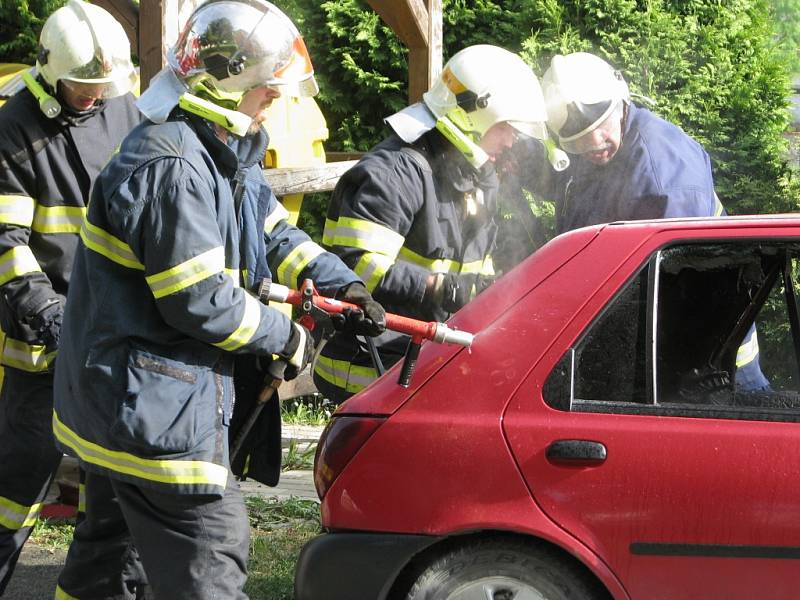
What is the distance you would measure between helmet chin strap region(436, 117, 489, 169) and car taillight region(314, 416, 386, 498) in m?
1.28

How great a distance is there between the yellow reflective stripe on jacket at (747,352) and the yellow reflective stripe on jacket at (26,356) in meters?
2.27

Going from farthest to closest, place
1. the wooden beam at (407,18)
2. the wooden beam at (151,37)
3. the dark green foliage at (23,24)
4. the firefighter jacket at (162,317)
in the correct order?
the dark green foliage at (23,24) < the wooden beam at (407,18) < the wooden beam at (151,37) < the firefighter jacket at (162,317)

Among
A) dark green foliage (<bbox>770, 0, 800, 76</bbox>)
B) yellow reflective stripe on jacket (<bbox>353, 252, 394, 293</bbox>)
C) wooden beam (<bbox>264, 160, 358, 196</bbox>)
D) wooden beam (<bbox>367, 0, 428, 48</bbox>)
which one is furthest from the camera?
dark green foliage (<bbox>770, 0, 800, 76</bbox>)

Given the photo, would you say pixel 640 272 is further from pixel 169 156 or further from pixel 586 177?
pixel 586 177

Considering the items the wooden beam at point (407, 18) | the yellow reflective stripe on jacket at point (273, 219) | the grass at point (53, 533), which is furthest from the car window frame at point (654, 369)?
the wooden beam at point (407, 18)

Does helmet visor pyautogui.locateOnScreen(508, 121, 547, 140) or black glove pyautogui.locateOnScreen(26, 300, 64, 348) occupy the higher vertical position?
helmet visor pyautogui.locateOnScreen(508, 121, 547, 140)

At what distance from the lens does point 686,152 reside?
4.12 metres

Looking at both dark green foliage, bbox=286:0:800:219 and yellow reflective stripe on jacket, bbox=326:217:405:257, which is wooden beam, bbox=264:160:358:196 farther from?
yellow reflective stripe on jacket, bbox=326:217:405:257

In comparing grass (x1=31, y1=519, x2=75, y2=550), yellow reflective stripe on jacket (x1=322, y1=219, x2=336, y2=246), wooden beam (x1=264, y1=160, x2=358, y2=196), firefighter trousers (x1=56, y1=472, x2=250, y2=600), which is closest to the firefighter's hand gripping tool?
firefighter trousers (x1=56, y1=472, x2=250, y2=600)

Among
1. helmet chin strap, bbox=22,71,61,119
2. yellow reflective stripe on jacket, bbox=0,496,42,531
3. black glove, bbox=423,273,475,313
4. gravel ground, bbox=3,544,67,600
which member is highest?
helmet chin strap, bbox=22,71,61,119

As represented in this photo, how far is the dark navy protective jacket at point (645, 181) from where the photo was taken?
3975mm

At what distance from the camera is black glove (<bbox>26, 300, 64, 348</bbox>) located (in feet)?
12.9

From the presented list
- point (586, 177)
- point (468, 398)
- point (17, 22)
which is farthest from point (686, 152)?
point (17, 22)

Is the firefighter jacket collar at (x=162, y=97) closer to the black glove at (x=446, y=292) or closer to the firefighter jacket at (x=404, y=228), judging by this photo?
the firefighter jacket at (x=404, y=228)
